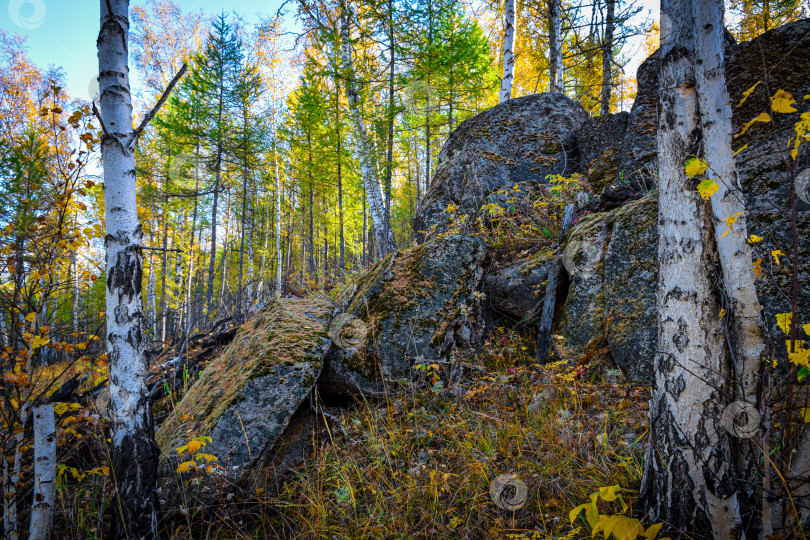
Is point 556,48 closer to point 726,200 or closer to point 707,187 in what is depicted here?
point 726,200

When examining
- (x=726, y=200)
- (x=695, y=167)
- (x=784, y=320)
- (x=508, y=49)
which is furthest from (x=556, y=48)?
(x=784, y=320)

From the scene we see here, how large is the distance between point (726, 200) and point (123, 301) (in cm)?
340

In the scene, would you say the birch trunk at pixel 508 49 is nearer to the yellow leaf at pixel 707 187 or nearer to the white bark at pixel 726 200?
the white bark at pixel 726 200

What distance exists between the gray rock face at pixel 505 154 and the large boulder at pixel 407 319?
6.61 feet

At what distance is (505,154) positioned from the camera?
6.31 metres

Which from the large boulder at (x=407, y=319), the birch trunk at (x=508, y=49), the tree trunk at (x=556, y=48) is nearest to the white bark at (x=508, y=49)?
the birch trunk at (x=508, y=49)

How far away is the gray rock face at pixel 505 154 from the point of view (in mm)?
6008

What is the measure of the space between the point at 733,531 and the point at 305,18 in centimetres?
1046

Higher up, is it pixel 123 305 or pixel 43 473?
pixel 123 305

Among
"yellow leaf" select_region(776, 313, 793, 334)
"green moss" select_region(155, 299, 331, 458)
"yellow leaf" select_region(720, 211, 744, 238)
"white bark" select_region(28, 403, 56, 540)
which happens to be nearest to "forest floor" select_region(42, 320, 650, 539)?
"white bark" select_region(28, 403, 56, 540)

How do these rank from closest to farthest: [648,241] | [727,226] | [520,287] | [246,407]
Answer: [727,226] → [246,407] → [648,241] → [520,287]

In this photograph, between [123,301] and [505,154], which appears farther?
[505,154]

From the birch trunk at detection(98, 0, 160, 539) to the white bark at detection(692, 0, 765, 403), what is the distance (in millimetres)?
3303

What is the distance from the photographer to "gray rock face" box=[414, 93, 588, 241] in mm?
6008
